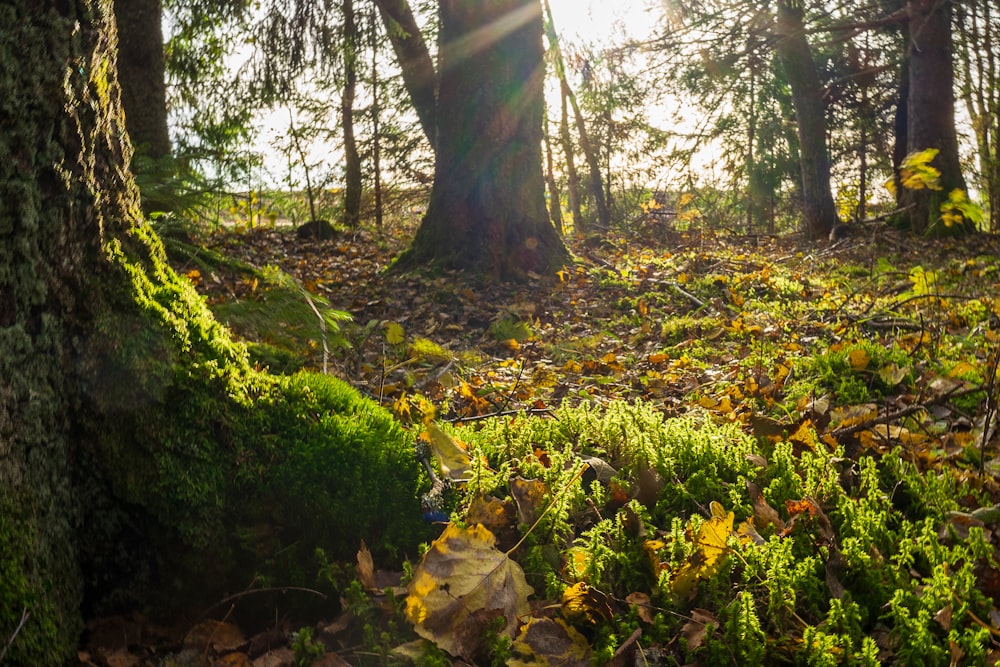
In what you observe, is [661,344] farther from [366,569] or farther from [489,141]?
[366,569]

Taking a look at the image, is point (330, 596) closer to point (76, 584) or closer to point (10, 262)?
point (76, 584)

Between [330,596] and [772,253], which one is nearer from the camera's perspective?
[330,596]

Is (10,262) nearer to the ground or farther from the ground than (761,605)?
farther from the ground

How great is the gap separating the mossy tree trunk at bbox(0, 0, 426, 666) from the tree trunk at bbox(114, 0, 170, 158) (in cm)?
524

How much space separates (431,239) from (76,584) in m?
5.96

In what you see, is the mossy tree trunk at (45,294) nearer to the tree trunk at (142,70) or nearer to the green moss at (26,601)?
the green moss at (26,601)

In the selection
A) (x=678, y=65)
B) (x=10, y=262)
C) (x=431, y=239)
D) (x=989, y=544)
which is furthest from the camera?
(x=678, y=65)

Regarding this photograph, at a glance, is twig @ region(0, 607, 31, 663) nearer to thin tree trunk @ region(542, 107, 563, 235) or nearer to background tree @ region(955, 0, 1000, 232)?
background tree @ region(955, 0, 1000, 232)

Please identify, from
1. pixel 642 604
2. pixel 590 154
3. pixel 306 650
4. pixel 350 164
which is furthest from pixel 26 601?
pixel 590 154

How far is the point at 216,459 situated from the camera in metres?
1.70

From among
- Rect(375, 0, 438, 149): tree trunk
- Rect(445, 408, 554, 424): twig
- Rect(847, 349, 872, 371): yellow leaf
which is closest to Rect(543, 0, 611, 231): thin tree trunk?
Rect(375, 0, 438, 149): tree trunk

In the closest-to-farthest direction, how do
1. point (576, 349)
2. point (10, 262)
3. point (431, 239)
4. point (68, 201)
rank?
point (10, 262) < point (68, 201) < point (576, 349) < point (431, 239)

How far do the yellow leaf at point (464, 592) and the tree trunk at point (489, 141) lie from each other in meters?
5.38

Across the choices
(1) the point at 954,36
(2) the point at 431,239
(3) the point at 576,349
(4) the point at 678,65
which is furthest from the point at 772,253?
(3) the point at 576,349
